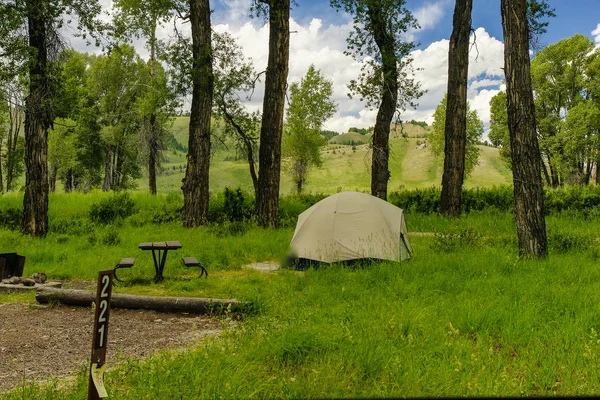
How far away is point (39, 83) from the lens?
14.7 m

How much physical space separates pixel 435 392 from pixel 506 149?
45.6 meters

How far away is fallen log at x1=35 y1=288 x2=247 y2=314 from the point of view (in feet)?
22.7

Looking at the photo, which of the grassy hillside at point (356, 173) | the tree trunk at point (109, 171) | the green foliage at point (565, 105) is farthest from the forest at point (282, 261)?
the grassy hillside at point (356, 173)

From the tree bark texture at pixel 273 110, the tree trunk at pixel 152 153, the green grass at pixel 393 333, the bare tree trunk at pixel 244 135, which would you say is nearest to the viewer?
the green grass at pixel 393 333

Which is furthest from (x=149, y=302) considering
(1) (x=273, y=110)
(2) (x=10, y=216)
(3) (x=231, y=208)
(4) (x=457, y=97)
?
(4) (x=457, y=97)

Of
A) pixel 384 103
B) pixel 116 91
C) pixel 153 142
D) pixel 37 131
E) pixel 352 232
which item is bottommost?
pixel 352 232

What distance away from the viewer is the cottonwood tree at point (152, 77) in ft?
59.6

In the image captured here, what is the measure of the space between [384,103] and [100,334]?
1843 cm

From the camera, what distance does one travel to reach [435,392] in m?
3.76

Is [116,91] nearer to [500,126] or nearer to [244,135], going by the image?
[244,135]

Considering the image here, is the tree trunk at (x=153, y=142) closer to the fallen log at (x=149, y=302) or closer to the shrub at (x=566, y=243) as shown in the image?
the fallen log at (x=149, y=302)

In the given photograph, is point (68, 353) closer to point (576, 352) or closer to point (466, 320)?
point (466, 320)

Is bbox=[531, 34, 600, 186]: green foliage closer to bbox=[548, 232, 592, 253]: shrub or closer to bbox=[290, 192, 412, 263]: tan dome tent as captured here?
bbox=[548, 232, 592, 253]: shrub

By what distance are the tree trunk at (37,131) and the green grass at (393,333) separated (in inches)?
222
